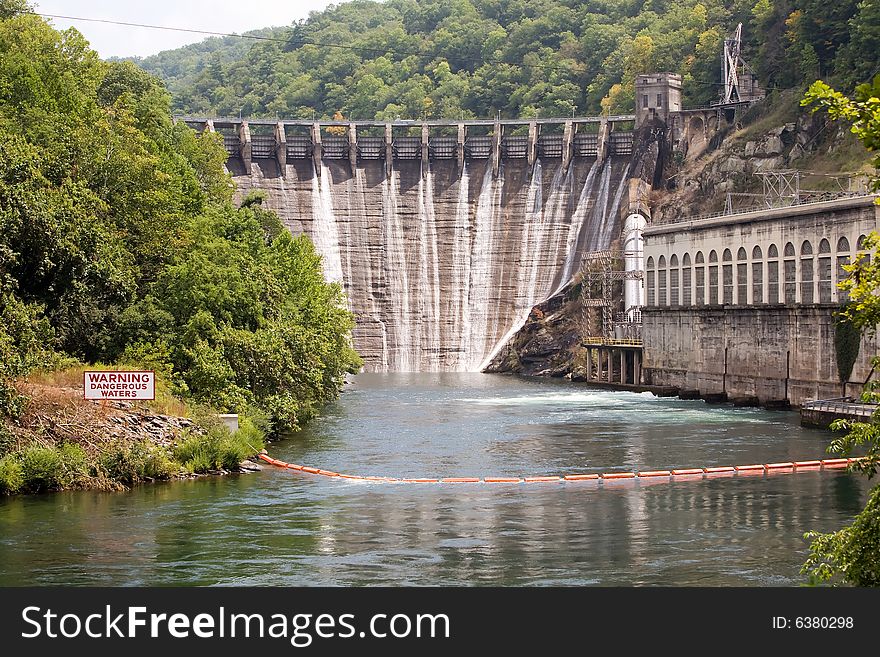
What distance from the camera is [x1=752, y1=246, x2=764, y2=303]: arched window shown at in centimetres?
8712

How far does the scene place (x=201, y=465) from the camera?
48.9 m

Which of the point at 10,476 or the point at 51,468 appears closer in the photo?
the point at 10,476

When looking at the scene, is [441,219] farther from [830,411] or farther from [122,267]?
[122,267]

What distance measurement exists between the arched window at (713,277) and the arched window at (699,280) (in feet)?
3.05

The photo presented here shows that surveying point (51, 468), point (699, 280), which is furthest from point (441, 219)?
point (51, 468)

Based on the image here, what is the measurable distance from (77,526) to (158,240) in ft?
90.9

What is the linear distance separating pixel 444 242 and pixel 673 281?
3772 cm

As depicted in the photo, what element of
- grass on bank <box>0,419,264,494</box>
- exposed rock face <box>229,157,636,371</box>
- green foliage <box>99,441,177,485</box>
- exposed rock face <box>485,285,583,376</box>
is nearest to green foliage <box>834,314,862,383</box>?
grass on bank <box>0,419,264,494</box>

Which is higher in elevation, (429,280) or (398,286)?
(429,280)

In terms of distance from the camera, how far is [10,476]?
142 ft

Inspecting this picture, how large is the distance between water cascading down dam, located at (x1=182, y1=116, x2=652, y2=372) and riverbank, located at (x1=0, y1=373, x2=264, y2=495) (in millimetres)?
80425

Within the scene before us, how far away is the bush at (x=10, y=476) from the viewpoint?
141 ft

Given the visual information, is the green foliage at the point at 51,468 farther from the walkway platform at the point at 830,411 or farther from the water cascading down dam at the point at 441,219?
the water cascading down dam at the point at 441,219
